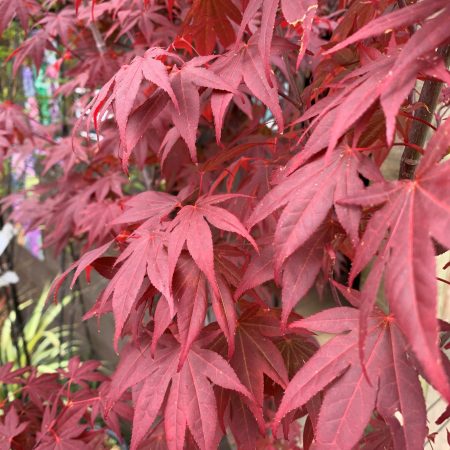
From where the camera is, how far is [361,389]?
49 centimetres

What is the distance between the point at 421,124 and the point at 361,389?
333 mm

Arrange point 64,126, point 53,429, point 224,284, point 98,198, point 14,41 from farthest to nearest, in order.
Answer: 1. point 14,41
2. point 64,126
3. point 98,198
4. point 53,429
5. point 224,284

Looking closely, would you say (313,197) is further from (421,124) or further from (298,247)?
(421,124)

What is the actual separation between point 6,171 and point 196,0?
1.88m

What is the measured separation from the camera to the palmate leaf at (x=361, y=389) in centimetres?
47

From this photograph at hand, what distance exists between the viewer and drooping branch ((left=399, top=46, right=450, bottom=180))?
0.56 meters

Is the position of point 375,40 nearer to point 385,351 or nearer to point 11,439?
point 385,351

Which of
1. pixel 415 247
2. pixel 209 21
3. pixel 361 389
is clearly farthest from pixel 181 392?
pixel 209 21

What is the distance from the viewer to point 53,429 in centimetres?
94

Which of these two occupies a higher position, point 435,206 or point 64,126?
point 435,206

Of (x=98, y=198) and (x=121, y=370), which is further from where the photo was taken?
(x=98, y=198)

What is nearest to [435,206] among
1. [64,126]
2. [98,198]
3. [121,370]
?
[121,370]

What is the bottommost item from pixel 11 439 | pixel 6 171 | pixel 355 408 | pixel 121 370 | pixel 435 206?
pixel 11 439

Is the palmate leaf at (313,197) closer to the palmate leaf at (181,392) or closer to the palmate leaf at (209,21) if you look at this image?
the palmate leaf at (181,392)
